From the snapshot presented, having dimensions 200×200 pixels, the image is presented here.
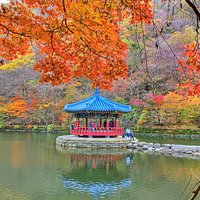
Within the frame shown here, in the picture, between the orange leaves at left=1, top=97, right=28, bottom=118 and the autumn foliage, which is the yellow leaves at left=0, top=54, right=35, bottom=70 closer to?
the orange leaves at left=1, top=97, right=28, bottom=118

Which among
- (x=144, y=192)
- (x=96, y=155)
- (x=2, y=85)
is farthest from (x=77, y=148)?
(x=2, y=85)

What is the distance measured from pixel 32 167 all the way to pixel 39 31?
672 cm

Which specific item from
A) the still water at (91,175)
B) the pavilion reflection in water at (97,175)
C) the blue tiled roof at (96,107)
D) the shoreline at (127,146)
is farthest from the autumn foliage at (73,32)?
the blue tiled roof at (96,107)

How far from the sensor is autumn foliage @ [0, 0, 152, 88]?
450 cm

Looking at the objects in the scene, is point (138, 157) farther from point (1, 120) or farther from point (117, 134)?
point (1, 120)

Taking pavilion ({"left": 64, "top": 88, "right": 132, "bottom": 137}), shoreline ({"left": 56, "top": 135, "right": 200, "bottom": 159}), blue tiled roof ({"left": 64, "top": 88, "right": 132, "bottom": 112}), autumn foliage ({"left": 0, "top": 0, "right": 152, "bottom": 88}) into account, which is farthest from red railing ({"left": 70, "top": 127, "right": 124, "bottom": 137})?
autumn foliage ({"left": 0, "top": 0, "right": 152, "bottom": 88})

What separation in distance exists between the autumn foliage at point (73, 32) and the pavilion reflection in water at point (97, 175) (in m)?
3.21

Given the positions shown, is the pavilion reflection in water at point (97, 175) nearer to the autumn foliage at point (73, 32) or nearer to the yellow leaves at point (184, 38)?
the autumn foliage at point (73, 32)

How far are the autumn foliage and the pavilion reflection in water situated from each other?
10.5ft

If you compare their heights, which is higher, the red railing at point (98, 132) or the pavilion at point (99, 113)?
the pavilion at point (99, 113)

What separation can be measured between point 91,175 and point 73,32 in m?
6.15

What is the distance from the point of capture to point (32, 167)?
35.8 ft

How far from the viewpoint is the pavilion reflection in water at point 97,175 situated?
27.6ft

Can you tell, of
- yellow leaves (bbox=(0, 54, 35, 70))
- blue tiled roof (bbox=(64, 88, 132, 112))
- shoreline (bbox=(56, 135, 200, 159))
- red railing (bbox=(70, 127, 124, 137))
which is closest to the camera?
shoreline (bbox=(56, 135, 200, 159))
